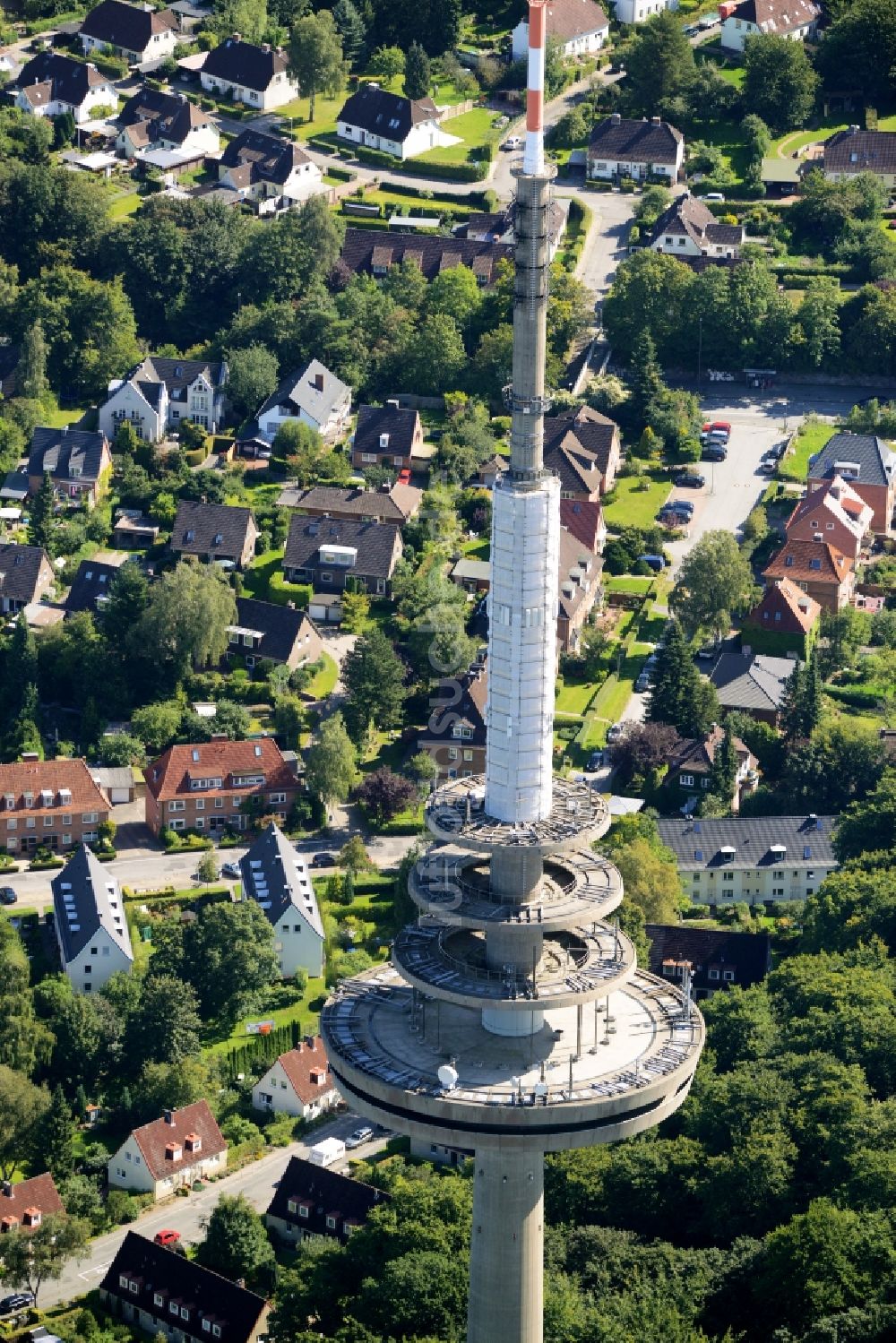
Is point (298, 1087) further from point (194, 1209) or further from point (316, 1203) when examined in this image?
point (316, 1203)

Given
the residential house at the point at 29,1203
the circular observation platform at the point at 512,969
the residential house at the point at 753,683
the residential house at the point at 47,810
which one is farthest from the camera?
the residential house at the point at 753,683

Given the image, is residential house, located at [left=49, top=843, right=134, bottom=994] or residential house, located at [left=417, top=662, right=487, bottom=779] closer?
residential house, located at [left=49, top=843, right=134, bottom=994]

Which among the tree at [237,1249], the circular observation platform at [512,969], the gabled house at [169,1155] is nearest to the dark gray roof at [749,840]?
the gabled house at [169,1155]

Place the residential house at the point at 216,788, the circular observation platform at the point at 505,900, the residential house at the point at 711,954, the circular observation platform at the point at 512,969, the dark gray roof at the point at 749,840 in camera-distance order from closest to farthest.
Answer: the circular observation platform at the point at 512,969 < the circular observation platform at the point at 505,900 < the residential house at the point at 711,954 < the dark gray roof at the point at 749,840 < the residential house at the point at 216,788

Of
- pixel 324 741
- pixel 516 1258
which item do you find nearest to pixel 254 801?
pixel 324 741

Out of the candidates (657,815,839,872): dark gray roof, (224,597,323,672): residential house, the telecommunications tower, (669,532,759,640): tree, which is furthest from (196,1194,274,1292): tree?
(669,532,759,640): tree

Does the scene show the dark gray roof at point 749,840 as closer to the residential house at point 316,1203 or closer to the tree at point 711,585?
the tree at point 711,585

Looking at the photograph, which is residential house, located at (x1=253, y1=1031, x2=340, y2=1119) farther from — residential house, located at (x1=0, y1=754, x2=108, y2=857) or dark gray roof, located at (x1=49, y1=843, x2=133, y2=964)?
residential house, located at (x1=0, y1=754, x2=108, y2=857)
